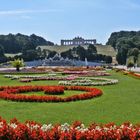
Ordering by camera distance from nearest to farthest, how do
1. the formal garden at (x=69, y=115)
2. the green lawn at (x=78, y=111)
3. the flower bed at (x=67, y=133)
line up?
A: the flower bed at (x=67, y=133)
the formal garden at (x=69, y=115)
the green lawn at (x=78, y=111)

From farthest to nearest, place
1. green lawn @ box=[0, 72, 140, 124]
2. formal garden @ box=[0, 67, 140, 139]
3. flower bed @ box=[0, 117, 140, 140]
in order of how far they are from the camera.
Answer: green lawn @ box=[0, 72, 140, 124] < formal garden @ box=[0, 67, 140, 139] < flower bed @ box=[0, 117, 140, 140]

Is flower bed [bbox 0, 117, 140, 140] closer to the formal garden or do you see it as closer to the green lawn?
the formal garden

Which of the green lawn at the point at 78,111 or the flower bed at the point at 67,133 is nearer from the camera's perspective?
the flower bed at the point at 67,133

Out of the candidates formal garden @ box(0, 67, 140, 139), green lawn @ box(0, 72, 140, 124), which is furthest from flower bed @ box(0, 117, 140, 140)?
green lawn @ box(0, 72, 140, 124)

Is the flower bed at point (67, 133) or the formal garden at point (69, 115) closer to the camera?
the flower bed at point (67, 133)

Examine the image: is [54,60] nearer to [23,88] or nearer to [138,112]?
[23,88]

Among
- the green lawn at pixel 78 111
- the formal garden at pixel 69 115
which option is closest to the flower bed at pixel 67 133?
the formal garden at pixel 69 115

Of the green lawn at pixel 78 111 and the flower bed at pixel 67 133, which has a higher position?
the flower bed at pixel 67 133

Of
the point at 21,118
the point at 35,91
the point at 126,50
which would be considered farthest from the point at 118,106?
the point at 126,50

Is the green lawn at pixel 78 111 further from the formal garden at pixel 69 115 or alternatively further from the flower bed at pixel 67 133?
the flower bed at pixel 67 133

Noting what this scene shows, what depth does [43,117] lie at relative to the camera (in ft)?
34.9

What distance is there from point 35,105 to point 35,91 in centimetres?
436

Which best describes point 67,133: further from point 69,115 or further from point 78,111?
point 78,111

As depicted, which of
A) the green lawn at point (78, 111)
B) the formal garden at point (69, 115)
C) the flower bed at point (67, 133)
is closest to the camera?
the flower bed at point (67, 133)
